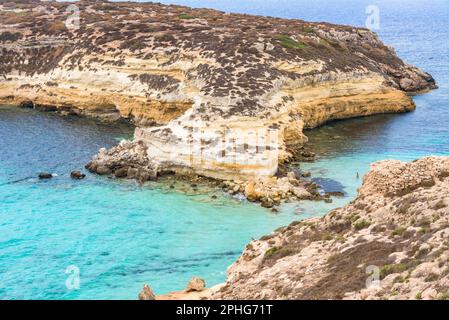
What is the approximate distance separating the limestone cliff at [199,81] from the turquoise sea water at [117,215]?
12.6ft

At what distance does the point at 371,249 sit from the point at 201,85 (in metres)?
40.8

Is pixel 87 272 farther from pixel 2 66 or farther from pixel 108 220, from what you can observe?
pixel 2 66

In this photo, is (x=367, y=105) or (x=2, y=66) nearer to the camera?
(x=367, y=105)

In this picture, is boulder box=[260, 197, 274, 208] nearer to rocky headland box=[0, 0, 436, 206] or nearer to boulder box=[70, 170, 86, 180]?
rocky headland box=[0, 0, 436, 206]

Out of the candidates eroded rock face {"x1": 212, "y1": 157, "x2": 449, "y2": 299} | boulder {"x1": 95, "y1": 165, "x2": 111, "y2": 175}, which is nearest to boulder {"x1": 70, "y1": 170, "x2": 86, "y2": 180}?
boulder {"x1": 95, "y1": 165, "x2": 111, "y2": 175}

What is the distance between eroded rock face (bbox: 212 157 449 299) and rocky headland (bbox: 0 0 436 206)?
1618 centimetres

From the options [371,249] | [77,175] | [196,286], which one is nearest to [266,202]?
[196,286]

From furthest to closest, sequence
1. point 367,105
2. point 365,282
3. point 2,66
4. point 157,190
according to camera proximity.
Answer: point 2,66, point 367,105, point 157,190, point 365,282

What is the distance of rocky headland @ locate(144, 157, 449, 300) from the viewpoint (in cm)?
2025

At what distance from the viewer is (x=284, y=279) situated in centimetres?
2416

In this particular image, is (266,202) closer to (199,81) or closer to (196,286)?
(196,286)

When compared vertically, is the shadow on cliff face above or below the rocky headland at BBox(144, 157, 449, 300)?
below

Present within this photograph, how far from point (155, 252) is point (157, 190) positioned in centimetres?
1096
